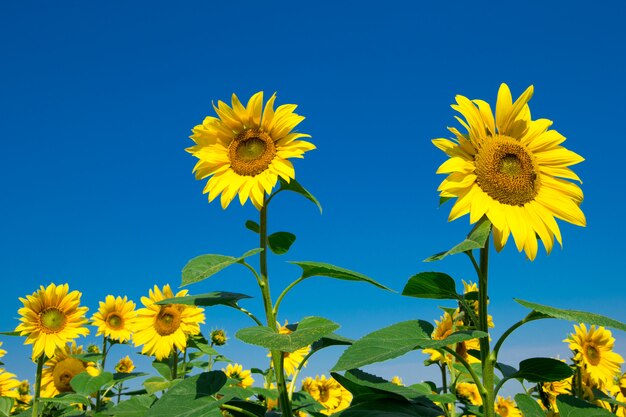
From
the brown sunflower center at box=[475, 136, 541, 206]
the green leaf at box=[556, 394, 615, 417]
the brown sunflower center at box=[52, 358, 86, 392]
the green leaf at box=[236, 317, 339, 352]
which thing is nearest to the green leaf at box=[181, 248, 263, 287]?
the green leaf at box=[236, 317, 339, 352]

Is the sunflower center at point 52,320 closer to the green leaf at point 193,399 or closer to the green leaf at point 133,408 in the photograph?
the green leaf at point 133,408

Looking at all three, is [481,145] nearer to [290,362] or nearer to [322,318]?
[322,318]

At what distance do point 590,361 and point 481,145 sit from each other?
9.86 feet

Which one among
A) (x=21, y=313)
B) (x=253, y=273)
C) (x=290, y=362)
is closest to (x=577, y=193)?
(x=253, y=273)

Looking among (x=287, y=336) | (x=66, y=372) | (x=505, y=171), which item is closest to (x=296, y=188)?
(x=287, y=336)

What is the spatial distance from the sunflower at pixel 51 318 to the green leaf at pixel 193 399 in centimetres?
356

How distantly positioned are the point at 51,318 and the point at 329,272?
4.48 metres

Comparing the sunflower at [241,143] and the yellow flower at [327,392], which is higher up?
the sunflower at [241,143]

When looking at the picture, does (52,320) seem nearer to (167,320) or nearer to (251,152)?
(167,320)

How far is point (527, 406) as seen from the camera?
260 cm

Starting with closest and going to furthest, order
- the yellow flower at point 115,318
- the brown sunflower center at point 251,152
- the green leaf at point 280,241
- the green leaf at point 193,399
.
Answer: the green leaf at point 193,399, the green leaf at point 280,241, the brown sunflower center at point 251,152, the yellow flower at point 115,318

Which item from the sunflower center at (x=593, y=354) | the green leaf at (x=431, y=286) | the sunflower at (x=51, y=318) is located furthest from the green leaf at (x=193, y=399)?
the sunflower at (x=51, y=318)

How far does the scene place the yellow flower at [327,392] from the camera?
22.8ft

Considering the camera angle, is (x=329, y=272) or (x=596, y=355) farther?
(x=596, y=355)
